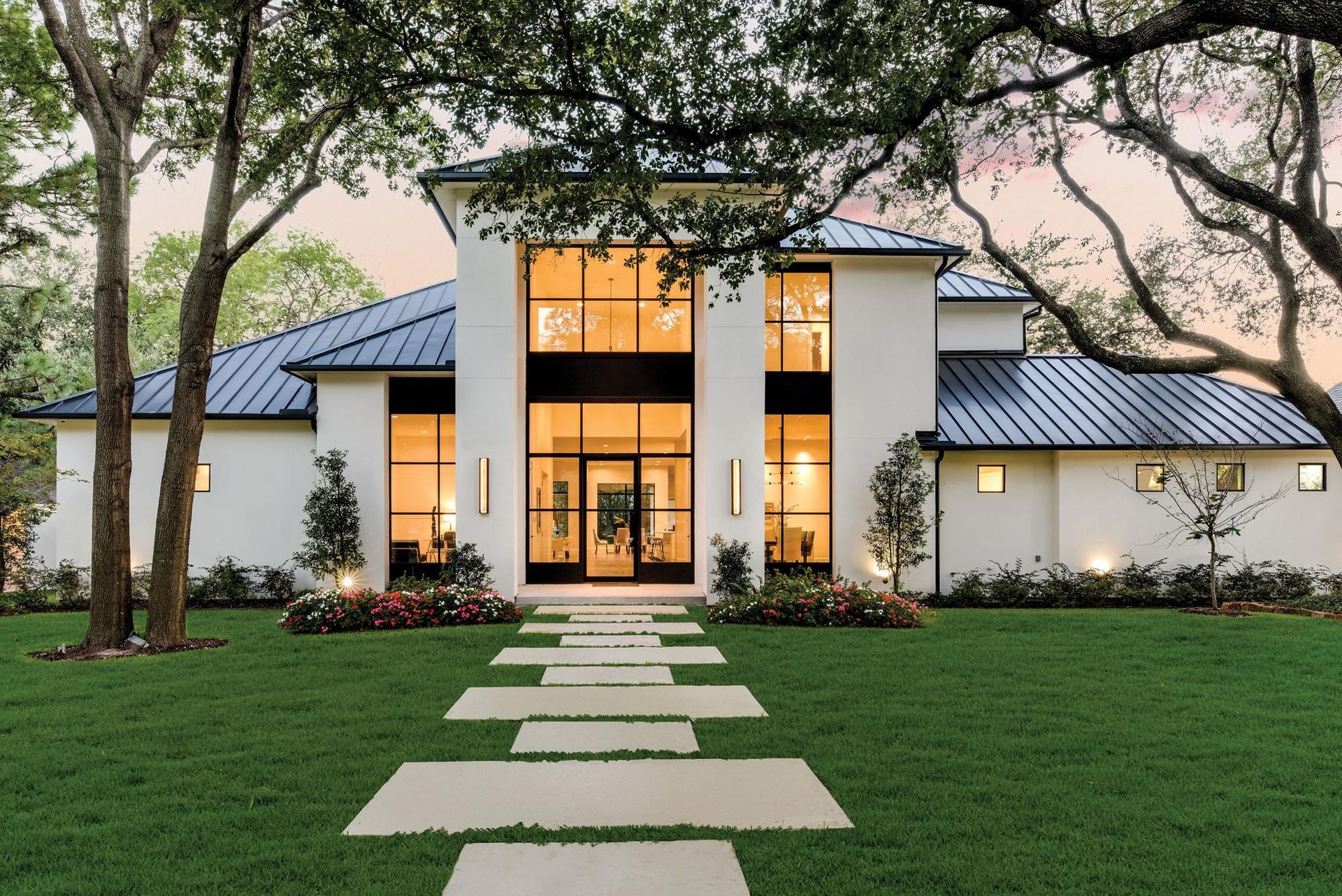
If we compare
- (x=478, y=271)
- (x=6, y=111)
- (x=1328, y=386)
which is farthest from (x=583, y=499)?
(x=1328, y=386)

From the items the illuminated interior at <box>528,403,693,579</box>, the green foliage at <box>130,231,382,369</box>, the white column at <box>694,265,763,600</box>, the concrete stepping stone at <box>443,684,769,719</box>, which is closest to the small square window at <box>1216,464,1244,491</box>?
the white column at <box>694,265,763,600</box>

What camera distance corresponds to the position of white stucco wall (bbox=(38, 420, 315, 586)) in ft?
44.7

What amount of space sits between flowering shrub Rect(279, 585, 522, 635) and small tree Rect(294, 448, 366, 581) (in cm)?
162

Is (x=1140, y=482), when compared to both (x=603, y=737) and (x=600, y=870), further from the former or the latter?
(x=600, y=870)

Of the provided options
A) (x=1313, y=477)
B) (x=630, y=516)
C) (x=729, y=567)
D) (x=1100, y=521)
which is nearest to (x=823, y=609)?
(x=729, y=567)

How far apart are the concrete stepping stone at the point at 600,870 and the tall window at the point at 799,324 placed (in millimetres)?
11225

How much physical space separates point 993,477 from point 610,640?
8.65 metres

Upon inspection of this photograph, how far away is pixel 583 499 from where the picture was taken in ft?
46.0

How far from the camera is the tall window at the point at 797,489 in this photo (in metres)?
13.8

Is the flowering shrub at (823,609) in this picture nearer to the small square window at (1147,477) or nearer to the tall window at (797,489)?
A: the tall window at (797,489)

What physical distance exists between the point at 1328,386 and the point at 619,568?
3148 centimetres

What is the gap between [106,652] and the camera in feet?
28.3

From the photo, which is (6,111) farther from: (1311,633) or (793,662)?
(1311,633)

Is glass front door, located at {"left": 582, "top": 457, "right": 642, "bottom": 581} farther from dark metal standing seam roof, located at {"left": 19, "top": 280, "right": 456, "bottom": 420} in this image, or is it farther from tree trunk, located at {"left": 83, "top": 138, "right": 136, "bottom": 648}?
tree trunk, located at {"left": 83, "top": 138, "right": 136, "bottom": 648}
